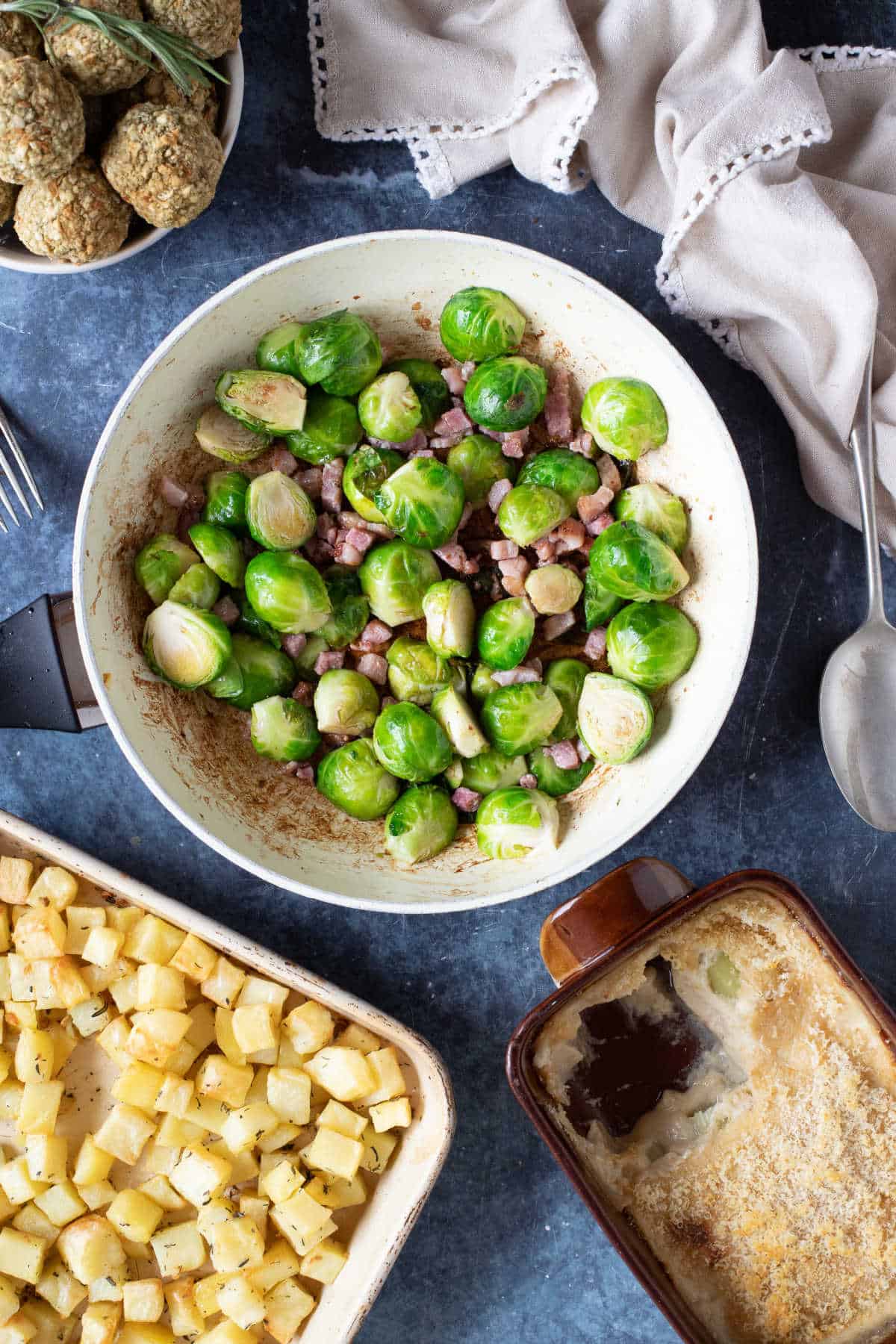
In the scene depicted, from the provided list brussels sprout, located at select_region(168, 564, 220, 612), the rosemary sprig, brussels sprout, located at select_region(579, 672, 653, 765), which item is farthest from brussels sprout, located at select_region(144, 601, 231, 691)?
the rosemary sprig

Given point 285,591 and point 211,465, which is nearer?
point 285,591

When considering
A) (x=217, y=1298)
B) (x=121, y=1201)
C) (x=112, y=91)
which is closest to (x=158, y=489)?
(x=112, y=91)

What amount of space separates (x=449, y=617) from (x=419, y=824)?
40cm

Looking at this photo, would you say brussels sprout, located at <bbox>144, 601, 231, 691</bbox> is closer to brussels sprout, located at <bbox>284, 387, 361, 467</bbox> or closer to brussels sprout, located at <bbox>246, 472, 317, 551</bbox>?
brussels sprout, located at <bbox>246, 472, 317, 551</bbox>

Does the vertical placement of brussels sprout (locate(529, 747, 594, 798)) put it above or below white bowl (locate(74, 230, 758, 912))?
below

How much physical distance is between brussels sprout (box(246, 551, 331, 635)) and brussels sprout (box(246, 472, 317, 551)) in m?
0.03

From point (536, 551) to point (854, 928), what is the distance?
1.06m

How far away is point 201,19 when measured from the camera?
1.93 metres

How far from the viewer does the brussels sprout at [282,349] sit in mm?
2127

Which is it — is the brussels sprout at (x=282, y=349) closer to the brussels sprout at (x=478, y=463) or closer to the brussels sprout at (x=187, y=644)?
the brussels sprout at (x=478, y=463)

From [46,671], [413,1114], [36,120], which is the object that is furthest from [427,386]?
[413,1114]

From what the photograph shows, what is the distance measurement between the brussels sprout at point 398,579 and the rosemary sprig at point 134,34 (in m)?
0.88

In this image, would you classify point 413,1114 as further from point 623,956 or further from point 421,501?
point 421,501

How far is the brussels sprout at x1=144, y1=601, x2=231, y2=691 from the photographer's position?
2.06 meters
